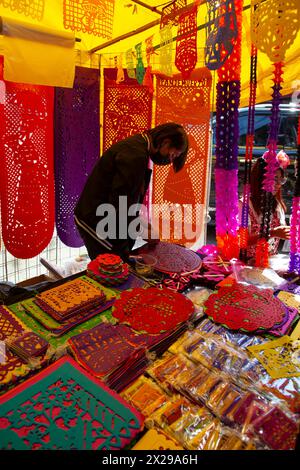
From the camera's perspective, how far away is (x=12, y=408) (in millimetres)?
859

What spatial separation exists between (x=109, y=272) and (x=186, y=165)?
1.45 meters

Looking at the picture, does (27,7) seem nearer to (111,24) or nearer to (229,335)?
(111,24)

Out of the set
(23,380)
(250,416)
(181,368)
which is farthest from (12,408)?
(250,416)

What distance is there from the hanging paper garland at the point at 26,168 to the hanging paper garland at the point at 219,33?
1370mm

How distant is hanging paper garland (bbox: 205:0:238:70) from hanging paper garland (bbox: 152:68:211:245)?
786 mm

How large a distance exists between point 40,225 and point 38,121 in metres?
0.82

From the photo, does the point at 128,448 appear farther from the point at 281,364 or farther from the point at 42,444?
the point at 281,364

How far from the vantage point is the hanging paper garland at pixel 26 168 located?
7.99 feet

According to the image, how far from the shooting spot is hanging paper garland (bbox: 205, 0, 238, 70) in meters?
1.58

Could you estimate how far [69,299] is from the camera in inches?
52.1

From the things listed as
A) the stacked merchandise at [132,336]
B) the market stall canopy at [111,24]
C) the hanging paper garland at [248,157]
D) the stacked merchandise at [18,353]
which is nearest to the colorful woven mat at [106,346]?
the stacked merchandise at [132,336]

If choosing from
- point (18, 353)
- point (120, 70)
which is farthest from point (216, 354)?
point (120, 70)

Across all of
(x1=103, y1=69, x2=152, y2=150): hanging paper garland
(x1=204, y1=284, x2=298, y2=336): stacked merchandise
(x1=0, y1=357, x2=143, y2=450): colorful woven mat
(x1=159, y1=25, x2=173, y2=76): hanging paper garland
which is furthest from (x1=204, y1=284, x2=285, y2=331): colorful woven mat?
(x1=103, y1=69, x2=152, y2=150): hanging paper garland

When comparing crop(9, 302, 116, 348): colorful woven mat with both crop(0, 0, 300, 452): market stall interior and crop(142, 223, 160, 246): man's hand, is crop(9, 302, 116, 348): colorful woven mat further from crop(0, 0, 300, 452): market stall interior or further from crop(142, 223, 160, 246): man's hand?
crop(142, 223, 160, 246): man's hand
